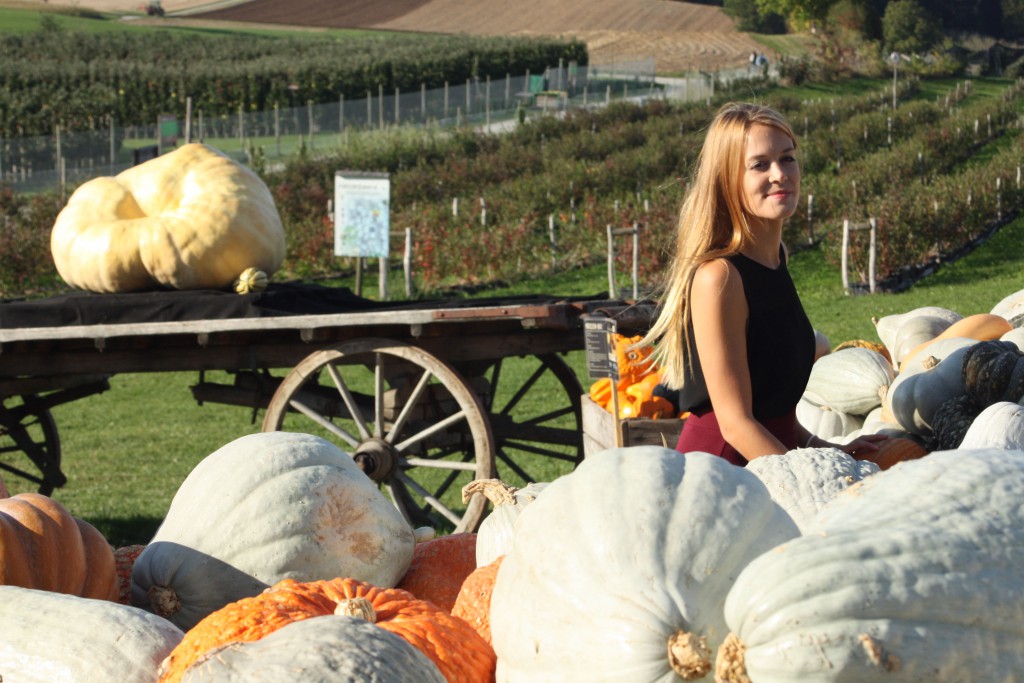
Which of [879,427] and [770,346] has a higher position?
[770,346]

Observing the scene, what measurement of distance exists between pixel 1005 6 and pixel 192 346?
70736 millimetres

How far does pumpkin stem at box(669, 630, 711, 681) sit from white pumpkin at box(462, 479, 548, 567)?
0.75m

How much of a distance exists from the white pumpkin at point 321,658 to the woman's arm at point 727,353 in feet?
4.27

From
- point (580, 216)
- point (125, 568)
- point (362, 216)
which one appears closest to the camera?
point (125, 568)

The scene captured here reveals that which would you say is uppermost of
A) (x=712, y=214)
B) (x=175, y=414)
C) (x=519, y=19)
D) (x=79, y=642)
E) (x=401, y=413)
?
(x=519, y=19)

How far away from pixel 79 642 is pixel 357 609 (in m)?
0.35

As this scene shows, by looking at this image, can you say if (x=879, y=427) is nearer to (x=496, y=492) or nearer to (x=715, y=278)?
(x=715, y=278)

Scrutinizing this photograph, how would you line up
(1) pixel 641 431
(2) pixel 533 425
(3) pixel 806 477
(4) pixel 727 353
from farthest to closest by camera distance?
(2) pixel 533 425 < (1) pixel 641 431 < (4) pixel 727 353 < (3) pixel 806 477

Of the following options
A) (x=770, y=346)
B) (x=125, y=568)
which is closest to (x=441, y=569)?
(x=125, y=568)

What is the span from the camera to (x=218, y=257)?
18.4 feet

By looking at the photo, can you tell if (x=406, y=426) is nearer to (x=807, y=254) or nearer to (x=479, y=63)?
(x=807, y=254)

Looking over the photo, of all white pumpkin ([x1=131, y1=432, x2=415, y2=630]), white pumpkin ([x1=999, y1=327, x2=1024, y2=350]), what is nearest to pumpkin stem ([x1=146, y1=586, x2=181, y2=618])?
white pumpkin ([x1=131, y1=432, x2=415, y2=630])

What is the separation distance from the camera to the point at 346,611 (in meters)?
1.54

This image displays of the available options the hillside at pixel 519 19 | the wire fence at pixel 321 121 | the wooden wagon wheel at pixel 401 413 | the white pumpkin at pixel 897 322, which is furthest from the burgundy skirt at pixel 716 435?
the hillside at pixel 519 19
